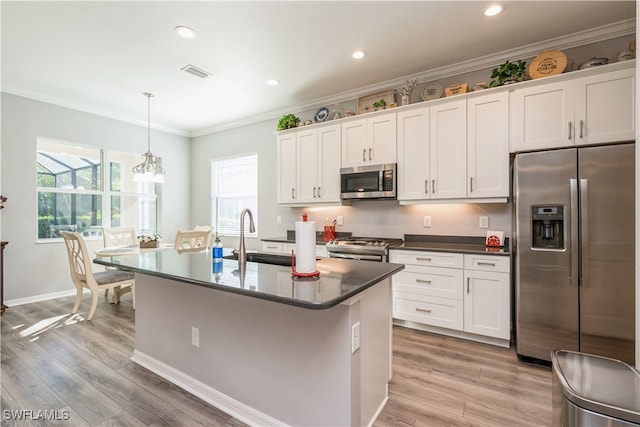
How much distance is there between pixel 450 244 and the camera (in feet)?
11.0

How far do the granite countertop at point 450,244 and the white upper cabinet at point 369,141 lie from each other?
981mm

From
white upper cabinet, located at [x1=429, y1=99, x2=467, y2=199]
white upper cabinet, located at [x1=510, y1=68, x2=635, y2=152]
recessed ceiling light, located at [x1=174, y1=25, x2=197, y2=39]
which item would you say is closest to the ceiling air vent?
recessed ceiling light, located at [x1=174, y1=25, x2=197, y2=39]

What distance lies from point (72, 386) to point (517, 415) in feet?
9.85

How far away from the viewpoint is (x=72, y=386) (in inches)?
84.8

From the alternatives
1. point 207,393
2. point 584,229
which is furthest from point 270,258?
point 584,229

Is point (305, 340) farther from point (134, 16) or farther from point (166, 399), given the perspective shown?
point (134, 16)

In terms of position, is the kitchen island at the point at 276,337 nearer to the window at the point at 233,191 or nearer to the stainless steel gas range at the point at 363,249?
the stainless steel gas range at the point at 363,249

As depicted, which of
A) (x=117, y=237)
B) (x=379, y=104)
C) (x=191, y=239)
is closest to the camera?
(x=379, y=104)

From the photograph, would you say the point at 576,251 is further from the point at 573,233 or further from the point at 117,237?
the point at 117,237

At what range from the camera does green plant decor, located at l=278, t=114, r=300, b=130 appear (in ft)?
14.1

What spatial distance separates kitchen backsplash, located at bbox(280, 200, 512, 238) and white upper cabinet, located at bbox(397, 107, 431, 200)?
1.16 ft

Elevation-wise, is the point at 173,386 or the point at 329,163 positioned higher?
the point at 329,163

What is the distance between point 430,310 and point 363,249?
92 centimetres

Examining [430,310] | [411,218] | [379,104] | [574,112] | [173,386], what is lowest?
[173,386]
